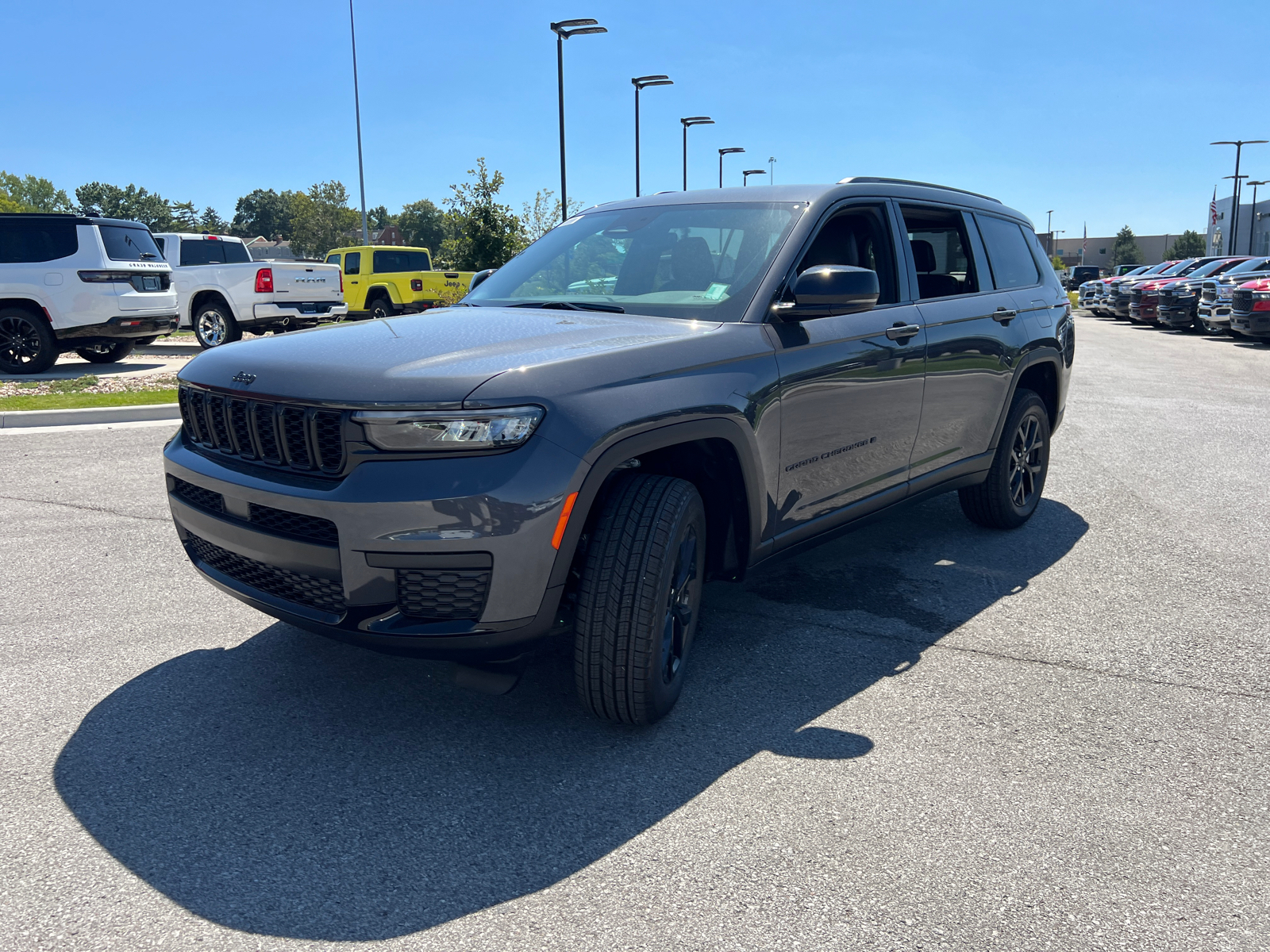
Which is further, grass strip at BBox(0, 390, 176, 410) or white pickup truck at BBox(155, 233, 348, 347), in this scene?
white pickup truck at BBox(155, 233, 348, 347)

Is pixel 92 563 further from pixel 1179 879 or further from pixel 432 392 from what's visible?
pixel 1179 879

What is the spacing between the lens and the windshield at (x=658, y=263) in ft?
12.3

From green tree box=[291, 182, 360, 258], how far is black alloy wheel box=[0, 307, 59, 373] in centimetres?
9059

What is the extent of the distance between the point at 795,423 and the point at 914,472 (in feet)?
3.96

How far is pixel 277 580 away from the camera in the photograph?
304cm

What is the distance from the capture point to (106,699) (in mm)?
3477

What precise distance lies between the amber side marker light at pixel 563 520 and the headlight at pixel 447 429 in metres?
0.20

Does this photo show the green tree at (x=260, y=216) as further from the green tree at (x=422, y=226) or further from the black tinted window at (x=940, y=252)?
the black tinted window at (x=940, y=252)

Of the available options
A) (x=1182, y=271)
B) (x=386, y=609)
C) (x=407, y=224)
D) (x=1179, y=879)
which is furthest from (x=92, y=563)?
(x=407, y=224)

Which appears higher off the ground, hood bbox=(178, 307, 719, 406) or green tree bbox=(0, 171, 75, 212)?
green tree bbox=(0, 171, 75, 212)

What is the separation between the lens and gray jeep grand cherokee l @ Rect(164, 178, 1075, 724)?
274 cm

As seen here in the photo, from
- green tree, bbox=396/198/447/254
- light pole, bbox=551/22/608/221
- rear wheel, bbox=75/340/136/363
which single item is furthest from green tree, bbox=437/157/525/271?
green tree, bbox=396/198/447/254

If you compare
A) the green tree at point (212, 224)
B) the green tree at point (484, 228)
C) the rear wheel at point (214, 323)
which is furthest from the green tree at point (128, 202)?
the rear wheel at point (214, 323)

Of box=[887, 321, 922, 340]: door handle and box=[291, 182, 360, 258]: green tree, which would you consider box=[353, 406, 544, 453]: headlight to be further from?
box=[291, 182, 360, 258]: green tree
